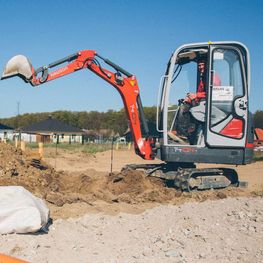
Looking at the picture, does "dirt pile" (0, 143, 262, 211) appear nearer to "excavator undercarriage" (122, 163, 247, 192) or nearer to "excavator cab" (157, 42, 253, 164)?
"excavator undercarriage" (122, 163, 247, 192)

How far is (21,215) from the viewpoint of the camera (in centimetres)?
552

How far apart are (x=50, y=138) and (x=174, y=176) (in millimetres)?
49182

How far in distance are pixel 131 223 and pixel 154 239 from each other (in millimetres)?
1147

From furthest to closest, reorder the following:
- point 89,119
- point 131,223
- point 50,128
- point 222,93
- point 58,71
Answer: point 89,119 < point 50,128 < point 58,71 < point 222,93 < point 131,223

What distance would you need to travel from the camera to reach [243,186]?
1035 cm

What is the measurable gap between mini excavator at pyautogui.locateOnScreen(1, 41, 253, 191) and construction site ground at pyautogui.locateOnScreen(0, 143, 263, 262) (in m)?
0.52

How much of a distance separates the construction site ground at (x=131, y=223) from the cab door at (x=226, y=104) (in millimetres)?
1165

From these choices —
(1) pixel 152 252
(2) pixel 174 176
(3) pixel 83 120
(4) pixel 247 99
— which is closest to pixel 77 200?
(2) pixel 174 176

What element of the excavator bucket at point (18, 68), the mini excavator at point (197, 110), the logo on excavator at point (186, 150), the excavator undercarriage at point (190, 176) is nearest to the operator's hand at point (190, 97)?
the mini excavator at point (197, 110)

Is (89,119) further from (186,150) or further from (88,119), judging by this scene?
(186,150)

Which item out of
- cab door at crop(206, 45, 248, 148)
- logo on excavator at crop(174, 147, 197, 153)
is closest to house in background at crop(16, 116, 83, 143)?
logo on excavator at crop(174, 147, 197, 153)

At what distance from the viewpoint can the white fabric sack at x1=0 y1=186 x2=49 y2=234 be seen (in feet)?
17.8

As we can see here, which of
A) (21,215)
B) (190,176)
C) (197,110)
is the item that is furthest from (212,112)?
(21,215)

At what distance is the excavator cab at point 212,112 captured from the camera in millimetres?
9273
